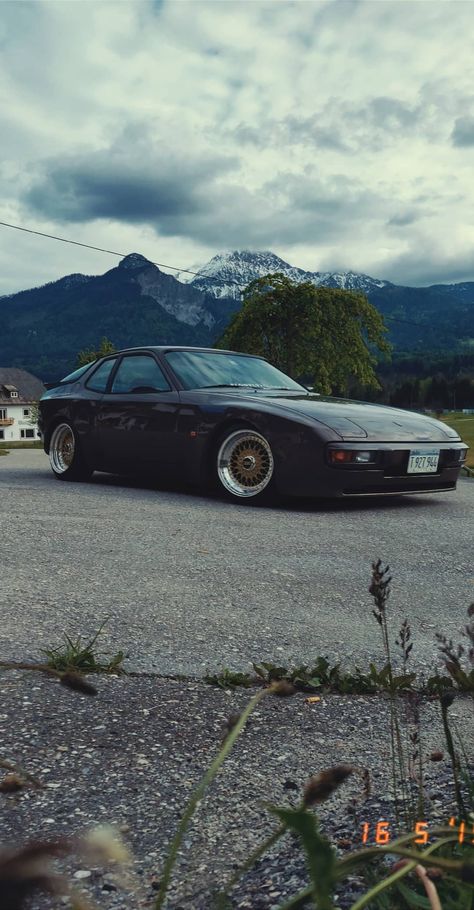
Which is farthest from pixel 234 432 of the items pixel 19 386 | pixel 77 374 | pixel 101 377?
pixel 19 386

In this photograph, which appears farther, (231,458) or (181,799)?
(231,458)

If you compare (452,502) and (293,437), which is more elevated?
(293,437)

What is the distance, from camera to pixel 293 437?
6066 millimetres

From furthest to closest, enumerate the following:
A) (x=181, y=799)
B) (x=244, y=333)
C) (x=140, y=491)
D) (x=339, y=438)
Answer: (x=244, y=333)
(x=140, y=491)
(x=339, y=438)
(x=181, y=799)

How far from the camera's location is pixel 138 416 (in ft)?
23.8

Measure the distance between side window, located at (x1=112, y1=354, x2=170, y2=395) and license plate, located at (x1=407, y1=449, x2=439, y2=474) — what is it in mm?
2307

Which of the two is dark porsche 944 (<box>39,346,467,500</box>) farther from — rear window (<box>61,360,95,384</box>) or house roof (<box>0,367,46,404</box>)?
house roof (<box>0,367,46,404</box>)

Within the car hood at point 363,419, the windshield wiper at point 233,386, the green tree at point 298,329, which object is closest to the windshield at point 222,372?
the windshield wiper at point 233,386

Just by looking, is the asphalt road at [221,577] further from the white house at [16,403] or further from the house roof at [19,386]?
the house roof at [19,386]

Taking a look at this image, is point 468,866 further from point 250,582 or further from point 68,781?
point 250,582

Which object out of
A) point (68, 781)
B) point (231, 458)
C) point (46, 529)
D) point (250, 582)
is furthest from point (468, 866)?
point (231, 458)

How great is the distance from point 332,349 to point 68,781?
1188 inches

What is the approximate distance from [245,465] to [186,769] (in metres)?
4.83

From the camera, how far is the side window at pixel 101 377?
795 cm
